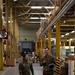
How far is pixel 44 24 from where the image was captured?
21.6 meters

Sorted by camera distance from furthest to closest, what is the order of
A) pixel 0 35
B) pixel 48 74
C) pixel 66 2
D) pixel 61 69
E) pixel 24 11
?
1. pixel 24 11
2. pixel 0 35
3. pixel 61 69
4. pixel 66 2
5. pixel 48 74

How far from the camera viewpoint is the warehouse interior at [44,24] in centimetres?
1303

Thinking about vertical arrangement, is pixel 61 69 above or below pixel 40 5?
below

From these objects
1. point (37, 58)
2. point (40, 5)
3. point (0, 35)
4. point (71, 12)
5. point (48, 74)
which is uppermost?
point (40, 5)

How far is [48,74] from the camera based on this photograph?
8016 mm

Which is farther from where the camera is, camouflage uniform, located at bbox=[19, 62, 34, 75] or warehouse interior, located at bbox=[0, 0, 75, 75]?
warehouse interior, located at bbox=[0, 0, 75, 75]

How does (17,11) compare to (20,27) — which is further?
(20,27)

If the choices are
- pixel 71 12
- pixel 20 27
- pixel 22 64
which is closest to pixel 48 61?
pixel 22 64

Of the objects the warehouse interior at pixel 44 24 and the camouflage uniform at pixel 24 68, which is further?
the warehouse interior at pixel 44 24

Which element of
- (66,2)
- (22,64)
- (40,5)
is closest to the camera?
(22,64)

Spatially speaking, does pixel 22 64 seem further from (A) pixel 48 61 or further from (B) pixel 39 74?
(B) pixel 39 74

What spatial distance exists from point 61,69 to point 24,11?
2294cm

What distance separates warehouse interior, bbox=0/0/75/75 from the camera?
1303 cm

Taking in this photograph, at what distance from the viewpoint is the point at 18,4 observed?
31031 mm
